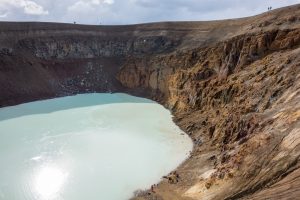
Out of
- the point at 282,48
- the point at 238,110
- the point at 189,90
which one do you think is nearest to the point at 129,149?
the point at 238,110

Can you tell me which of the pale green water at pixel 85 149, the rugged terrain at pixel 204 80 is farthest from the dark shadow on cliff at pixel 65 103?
the rugged terrain at pixel 204 80

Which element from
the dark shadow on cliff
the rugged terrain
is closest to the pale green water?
the dark shadow on cliff

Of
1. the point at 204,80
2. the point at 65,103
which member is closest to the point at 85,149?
the point at 204,80

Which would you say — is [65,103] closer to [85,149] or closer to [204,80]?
[204,80]

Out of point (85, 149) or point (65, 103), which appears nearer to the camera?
point (85, 149)

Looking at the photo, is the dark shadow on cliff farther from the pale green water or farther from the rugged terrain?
the rugged terrain

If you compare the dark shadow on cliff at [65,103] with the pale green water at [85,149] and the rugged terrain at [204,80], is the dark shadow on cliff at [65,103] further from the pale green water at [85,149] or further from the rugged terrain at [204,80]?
the rugged terrain at [204,80]
